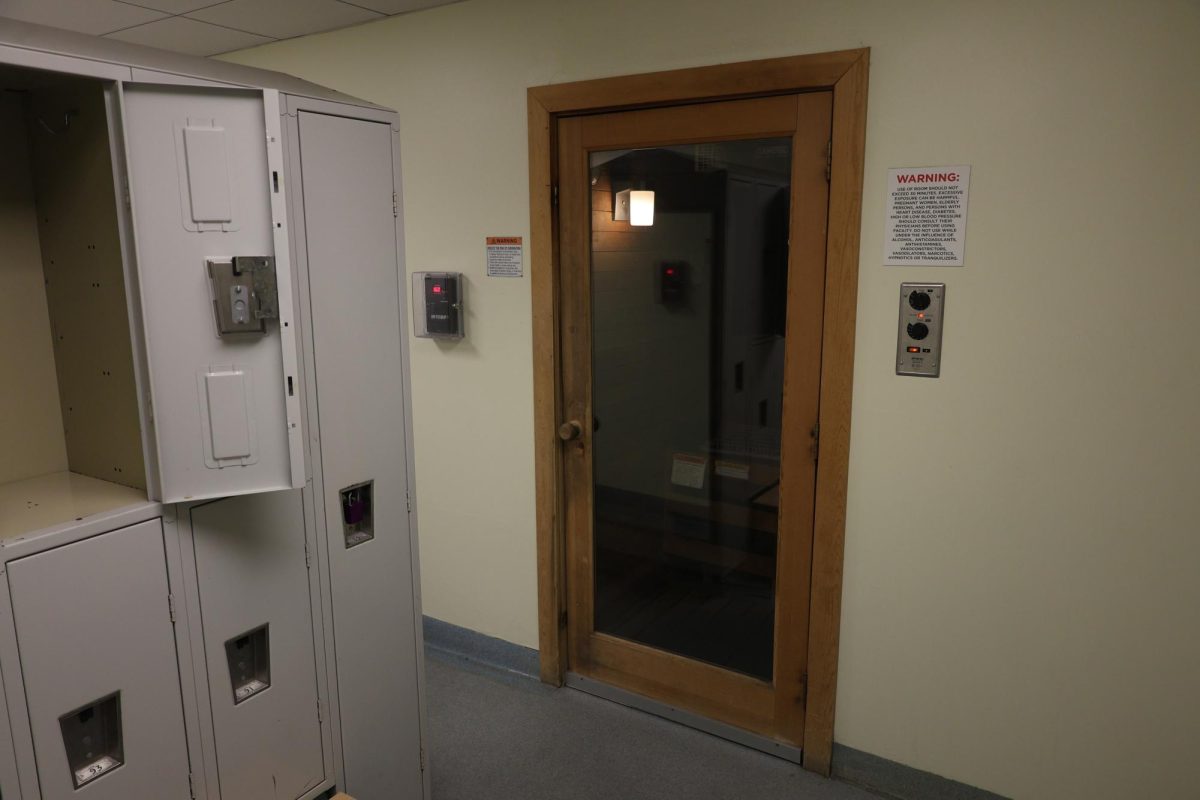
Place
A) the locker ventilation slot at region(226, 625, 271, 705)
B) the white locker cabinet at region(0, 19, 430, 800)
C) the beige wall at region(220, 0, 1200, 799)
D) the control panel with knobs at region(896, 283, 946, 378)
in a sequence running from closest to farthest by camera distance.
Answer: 1. the white locker cabinet at region(0, 19, 430, 800)
2. the locker ventilation slot at region(226, 625, 271, 705)
3. the beige wall at region(220, 0, 1200, 799)
4. the control panel with knobs at region(896, 283, 946, 378)

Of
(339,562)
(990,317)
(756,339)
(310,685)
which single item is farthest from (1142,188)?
(310,685)

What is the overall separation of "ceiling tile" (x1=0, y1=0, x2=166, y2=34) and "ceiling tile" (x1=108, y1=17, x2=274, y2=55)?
79mm

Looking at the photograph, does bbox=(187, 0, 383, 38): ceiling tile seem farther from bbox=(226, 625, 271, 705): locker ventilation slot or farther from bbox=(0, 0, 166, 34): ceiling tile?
bbox=(226, 625, 271, 705): locker ventilation slot

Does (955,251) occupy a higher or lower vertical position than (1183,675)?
higher

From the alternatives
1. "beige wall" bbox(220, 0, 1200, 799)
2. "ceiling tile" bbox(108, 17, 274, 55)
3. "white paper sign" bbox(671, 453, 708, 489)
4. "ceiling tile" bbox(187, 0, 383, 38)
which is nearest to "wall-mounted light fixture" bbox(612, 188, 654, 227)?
"beige wall" bbox(220, 0, 1200, 799)

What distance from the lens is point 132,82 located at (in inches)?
59.1

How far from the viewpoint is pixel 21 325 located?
1770 mm

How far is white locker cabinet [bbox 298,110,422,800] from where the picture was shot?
1956mm

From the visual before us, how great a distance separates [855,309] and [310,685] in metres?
1.88

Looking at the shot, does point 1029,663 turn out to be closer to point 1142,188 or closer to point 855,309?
point 855,309

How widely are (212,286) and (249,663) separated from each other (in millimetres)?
944

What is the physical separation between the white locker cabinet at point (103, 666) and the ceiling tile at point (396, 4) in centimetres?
214

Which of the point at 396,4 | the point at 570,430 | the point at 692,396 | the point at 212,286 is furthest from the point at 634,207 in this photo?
the point at 212,286

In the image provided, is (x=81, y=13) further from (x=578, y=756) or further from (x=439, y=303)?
(x=578, y=756)
